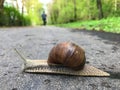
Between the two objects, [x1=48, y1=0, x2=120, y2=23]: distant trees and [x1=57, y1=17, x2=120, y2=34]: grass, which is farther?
[x1=48, y1=0, x2=120, y2=23]: distant trees

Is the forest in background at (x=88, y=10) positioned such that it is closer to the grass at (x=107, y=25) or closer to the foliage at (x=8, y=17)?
the foliage at (x=8, y=17)

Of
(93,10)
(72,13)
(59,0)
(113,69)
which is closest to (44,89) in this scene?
(113,69)

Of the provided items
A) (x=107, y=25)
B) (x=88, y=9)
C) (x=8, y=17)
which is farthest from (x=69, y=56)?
(x=88, y=9)

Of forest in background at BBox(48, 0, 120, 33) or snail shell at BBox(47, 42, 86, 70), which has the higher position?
snail shell at BBox(47, 42, 86, 70)

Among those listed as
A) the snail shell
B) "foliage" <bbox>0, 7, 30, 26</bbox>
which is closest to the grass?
"foliage" <bbox>0, 7, 30, 26</bbox>

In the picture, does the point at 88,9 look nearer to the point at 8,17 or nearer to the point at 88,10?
the point at 88,10

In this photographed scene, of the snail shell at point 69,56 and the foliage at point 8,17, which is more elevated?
the snail shell at point 69,56

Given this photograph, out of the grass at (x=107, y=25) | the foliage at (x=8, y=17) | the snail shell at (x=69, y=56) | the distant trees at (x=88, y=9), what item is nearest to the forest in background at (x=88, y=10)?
the distant trees at (x=88, y=9)

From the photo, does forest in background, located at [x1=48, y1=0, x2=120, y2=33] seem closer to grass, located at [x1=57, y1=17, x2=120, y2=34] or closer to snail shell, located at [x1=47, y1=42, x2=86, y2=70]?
grass, located at [x1=57, y1=17, x2=120, y2=34]

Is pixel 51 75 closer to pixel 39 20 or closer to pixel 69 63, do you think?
pixel 69 63
